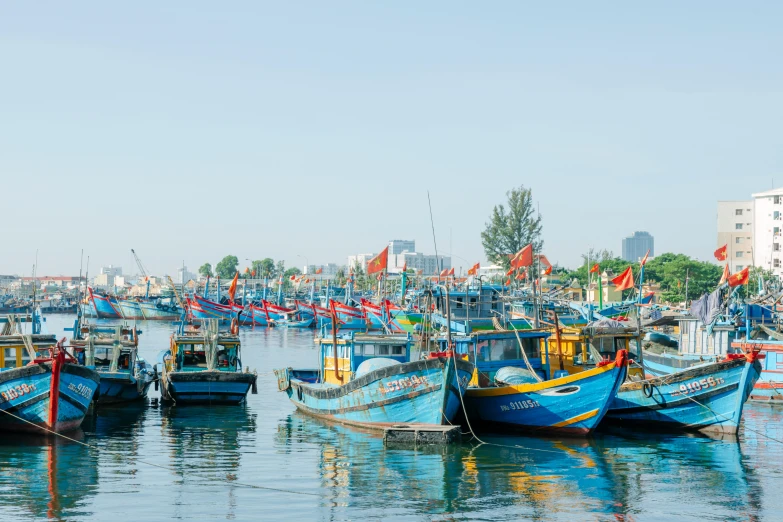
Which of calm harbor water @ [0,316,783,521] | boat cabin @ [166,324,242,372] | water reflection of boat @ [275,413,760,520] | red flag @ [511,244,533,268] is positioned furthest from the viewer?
red flag @ [511,244,533,268]

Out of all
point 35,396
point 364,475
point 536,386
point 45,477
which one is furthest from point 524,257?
point 45,477

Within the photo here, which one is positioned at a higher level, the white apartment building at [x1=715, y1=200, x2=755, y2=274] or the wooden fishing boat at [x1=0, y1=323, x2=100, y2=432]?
the white apartment building at [x1=715, y1=200, x2=755, y2=274]

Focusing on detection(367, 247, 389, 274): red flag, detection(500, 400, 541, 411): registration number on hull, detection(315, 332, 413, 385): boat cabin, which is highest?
detection(367, 247, 389, 274): red flag

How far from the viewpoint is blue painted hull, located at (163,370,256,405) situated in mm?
35219

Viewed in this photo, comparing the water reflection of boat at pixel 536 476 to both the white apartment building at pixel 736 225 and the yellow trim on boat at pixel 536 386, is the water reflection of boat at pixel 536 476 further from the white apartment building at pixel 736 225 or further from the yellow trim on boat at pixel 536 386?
the white apartment building at pixel 736 225

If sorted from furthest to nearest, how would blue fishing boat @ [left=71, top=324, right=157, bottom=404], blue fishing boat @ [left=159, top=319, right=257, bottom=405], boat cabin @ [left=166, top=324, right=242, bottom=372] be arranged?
boat cabin @ [left=166, top=324, right=242, bottom=372] → blue fishing boat @ [left=71, top=324, right=157, bottom=404] → blue fishing boat @ [left=159, top=319, right=257, bottom=405]

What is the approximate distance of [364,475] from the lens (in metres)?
23.6

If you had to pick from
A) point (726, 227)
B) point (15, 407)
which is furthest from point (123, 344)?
point (726, 227)

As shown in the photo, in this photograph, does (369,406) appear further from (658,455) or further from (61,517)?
(61,517)

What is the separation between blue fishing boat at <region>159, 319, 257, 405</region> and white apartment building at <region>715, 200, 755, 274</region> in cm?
9886

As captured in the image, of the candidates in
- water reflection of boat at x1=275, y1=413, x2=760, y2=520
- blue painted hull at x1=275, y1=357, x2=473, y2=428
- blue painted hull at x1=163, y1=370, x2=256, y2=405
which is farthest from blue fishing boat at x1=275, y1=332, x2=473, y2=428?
blue painted hull at x1=163, y1=370, x2=256, y2=405

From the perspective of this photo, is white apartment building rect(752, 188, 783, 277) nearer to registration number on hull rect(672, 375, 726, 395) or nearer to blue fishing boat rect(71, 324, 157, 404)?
registration number on hull rect(672, 375, 726, 395)

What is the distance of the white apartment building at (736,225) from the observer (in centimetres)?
12444

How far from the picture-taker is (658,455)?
87.8 ft
